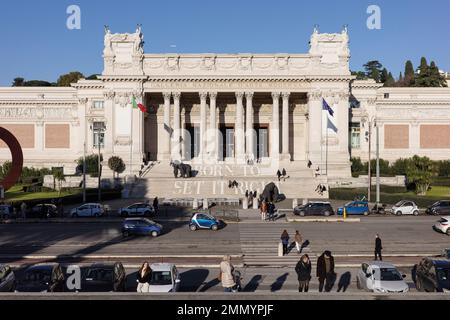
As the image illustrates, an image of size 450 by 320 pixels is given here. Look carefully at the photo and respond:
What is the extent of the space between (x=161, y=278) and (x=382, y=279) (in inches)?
320

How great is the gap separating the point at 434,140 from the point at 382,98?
1052 cm

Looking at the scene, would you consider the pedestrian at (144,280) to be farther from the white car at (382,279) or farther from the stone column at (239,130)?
the stone column at (239,130)

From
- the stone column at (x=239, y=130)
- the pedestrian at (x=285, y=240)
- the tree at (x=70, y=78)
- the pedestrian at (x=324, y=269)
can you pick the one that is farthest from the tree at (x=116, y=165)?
the tree at (x=70, y=78)

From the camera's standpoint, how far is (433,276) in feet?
64.5

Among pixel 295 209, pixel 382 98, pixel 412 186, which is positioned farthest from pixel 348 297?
pixel 382 98

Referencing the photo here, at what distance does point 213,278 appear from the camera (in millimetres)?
25062

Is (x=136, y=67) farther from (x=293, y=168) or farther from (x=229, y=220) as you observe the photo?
(x=229, y=220)

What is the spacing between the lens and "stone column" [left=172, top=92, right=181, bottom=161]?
251ft

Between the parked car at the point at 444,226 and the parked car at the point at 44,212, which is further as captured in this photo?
the parked car at the point at 44,212

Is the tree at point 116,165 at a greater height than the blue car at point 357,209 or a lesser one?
greater

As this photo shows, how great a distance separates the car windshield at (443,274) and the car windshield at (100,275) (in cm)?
1164

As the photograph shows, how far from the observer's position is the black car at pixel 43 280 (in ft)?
61.3

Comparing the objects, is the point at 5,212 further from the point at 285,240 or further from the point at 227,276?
the point at 227,276

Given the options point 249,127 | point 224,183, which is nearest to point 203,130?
point 249,127
